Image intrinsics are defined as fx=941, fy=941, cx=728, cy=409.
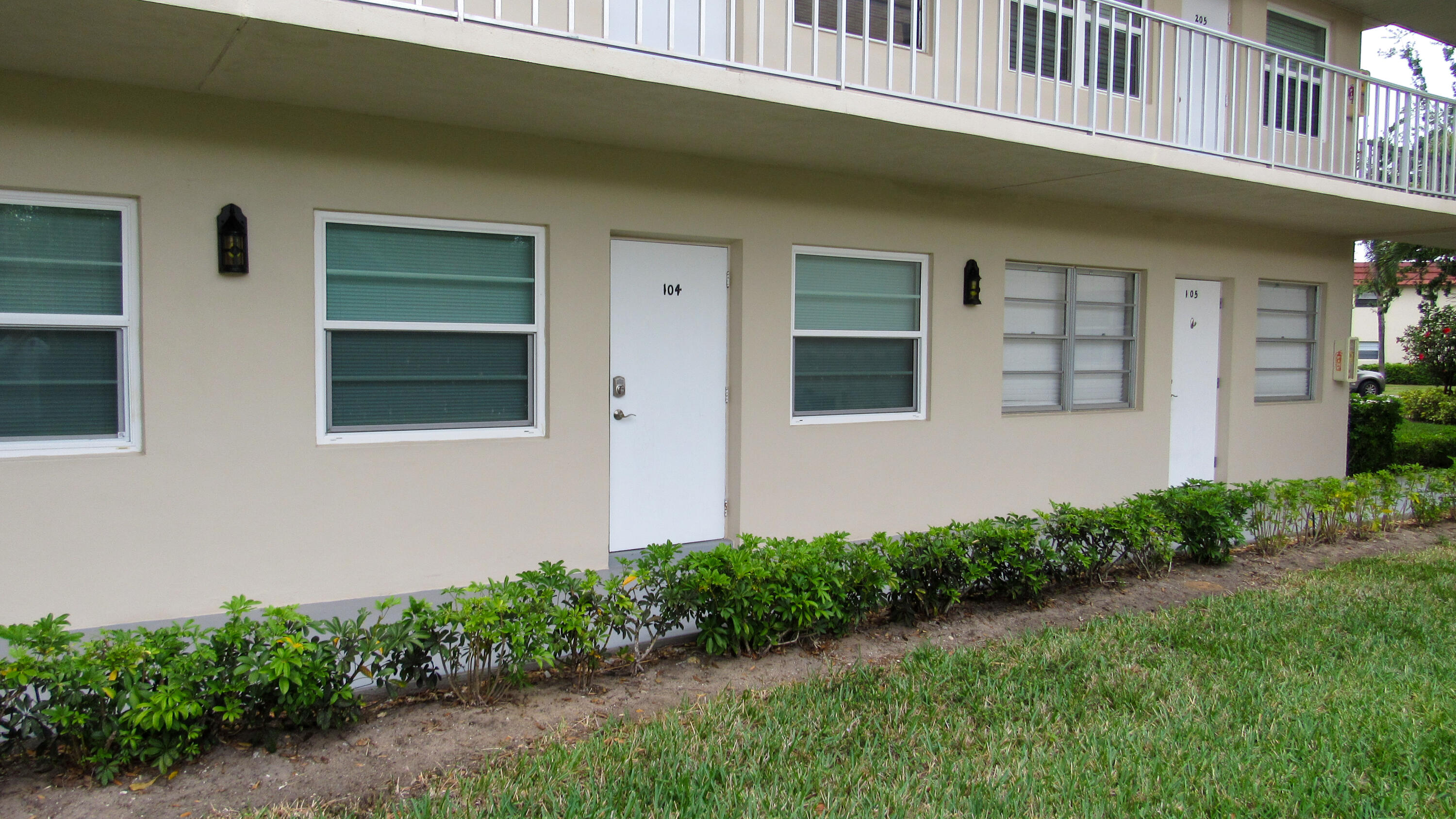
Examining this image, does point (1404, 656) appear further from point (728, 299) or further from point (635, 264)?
point (635, 264)

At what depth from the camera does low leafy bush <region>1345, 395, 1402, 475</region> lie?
1148 cm

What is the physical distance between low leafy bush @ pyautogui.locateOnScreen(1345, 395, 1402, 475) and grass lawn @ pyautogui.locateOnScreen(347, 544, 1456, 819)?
7801mm

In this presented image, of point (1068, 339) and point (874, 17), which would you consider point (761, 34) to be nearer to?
point (874, 17)

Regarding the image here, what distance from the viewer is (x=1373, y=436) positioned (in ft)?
37.7

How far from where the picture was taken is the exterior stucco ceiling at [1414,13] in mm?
9617

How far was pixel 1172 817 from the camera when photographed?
3047mm

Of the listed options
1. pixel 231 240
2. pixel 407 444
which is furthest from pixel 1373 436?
pixel 231 240

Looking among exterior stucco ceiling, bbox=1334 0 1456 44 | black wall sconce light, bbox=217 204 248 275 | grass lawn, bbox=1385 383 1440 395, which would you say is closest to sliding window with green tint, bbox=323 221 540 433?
black wall sconce light, bbox=217 204 248 275

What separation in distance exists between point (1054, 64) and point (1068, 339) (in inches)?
97.9

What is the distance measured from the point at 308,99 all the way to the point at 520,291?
160cm

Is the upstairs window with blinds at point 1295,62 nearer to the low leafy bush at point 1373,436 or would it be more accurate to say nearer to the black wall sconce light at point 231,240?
the low leafy bush at point 1373,436

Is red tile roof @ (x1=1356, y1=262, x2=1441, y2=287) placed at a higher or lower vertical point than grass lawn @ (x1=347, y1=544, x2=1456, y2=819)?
higher

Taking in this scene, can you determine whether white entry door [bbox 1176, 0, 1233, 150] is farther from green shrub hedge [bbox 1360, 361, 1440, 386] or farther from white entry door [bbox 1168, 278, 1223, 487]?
green shrub hedge [bbox 1360, 361, 1440, 386]

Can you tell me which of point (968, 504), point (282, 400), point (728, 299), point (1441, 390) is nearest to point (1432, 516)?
point (968, 504)
